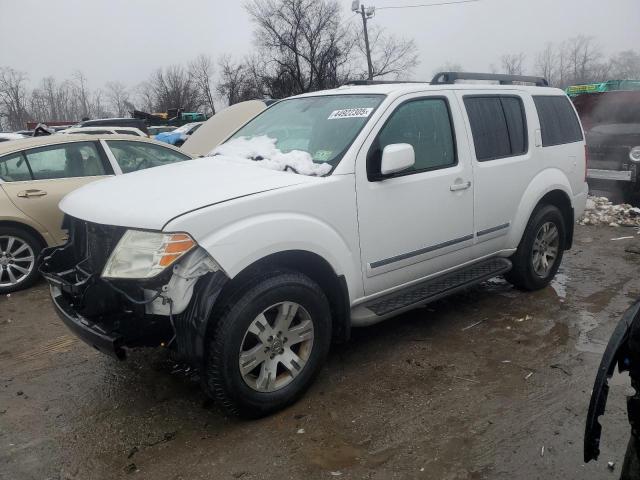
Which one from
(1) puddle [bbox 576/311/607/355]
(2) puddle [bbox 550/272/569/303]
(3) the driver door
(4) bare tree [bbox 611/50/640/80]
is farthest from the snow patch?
(4) bare tree [bbox 611/50/640/80]

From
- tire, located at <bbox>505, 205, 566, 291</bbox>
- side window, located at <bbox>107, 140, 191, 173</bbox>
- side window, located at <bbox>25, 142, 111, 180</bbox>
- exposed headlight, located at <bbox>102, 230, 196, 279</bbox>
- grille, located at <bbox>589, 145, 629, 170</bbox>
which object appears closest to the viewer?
exposed headlight, located at <bbox>102, 230, 196, 279</bbox>

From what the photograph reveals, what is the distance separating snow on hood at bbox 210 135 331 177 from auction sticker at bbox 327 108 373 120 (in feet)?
1.38

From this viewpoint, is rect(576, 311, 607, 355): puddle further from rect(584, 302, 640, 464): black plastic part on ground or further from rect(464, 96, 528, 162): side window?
rect(584, 302, 640, 464): black plastic part on ground

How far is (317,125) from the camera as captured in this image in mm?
3861

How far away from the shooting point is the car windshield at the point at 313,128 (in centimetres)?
359

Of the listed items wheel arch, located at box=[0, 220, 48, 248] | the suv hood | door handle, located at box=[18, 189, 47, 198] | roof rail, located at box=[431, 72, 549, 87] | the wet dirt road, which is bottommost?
the wet dirt road

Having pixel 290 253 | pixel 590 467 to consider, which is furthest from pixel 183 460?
pixel 590 467

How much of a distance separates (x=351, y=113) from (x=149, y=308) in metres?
1.94

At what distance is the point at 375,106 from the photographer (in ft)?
12.2

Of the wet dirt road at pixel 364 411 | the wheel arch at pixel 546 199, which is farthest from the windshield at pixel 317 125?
the wheel arch at pixel 546 199

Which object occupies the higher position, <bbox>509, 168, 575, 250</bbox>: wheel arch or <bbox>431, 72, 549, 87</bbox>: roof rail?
<bbox>431, 72, 549, 87</bbox>: roof rail

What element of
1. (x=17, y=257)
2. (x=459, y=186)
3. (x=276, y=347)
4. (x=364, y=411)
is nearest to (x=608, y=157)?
(x=459, y=186)

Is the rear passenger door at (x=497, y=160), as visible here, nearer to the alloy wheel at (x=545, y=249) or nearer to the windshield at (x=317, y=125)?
the alloy wheel at (x=545, y=249)

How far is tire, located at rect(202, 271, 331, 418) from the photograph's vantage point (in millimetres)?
2867
